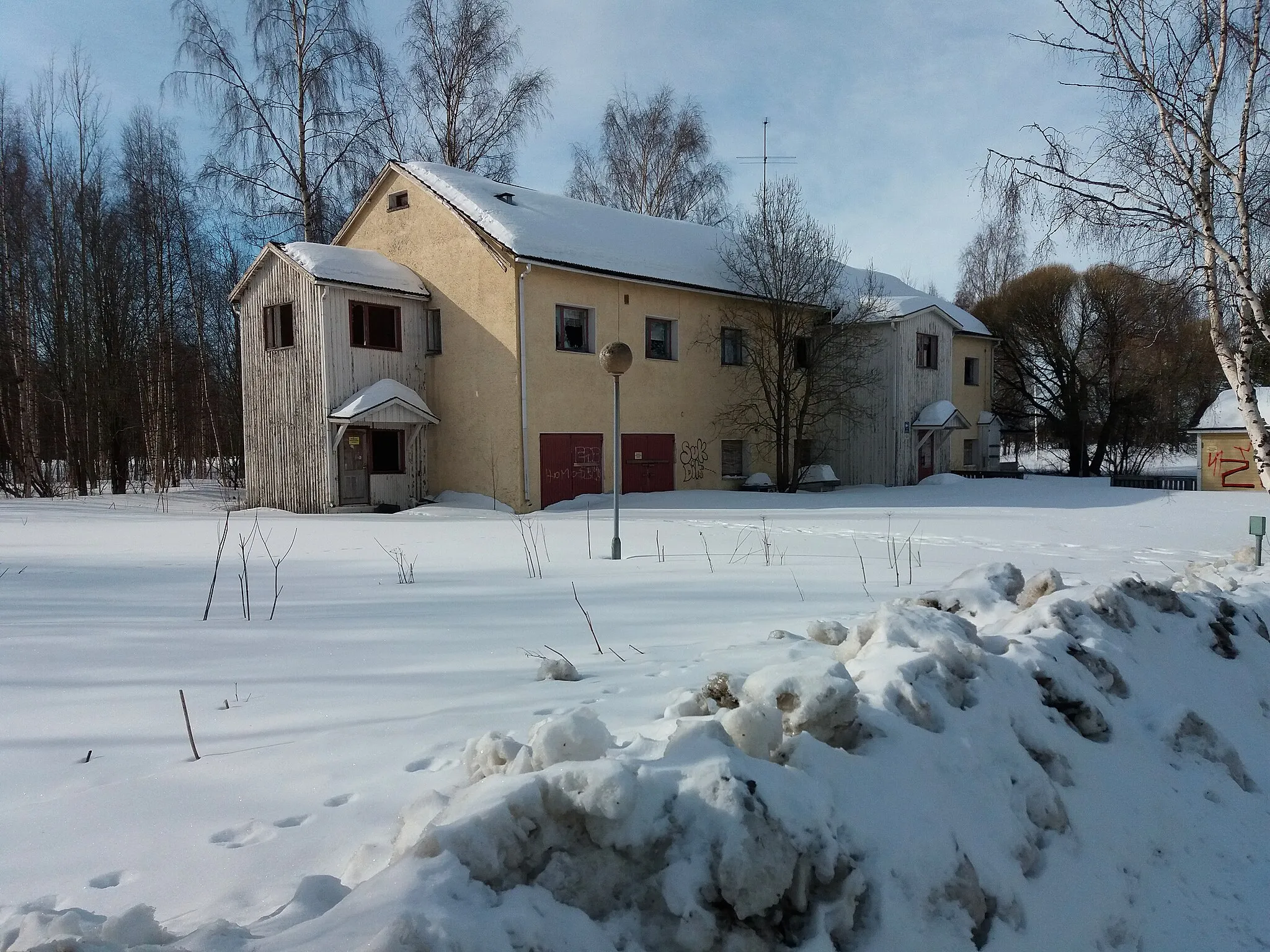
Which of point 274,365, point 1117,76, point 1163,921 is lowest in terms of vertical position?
point 1163,921

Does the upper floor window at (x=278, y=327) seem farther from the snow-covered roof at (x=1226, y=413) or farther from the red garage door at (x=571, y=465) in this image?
the snow-covered roof at (x=1226, y=413)

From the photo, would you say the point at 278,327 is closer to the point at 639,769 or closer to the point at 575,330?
the point at 575,330

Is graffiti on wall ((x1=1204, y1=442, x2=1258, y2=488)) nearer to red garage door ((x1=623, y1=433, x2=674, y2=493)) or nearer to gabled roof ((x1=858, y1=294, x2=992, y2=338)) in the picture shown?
gabled roof ((x1=858, y1=294, x2=992, y2=338))

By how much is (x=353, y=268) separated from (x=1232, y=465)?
877 inches

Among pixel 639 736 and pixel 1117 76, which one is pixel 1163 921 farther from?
pixel 1117 76

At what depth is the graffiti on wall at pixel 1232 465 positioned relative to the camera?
20.4 metres

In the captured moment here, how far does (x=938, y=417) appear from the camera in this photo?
2302cm

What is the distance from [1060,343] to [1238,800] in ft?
101

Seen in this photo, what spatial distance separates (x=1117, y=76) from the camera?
403 inches

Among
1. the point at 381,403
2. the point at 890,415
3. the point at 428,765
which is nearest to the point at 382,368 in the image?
the point at 381,403

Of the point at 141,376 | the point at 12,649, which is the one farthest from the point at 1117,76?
the point at 141,376

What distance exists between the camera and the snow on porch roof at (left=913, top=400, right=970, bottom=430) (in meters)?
23.0

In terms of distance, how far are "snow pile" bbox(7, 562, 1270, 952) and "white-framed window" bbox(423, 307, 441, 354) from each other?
1629cm

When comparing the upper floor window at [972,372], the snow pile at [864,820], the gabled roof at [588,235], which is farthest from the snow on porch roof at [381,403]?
the upper floor window at [972,372]
